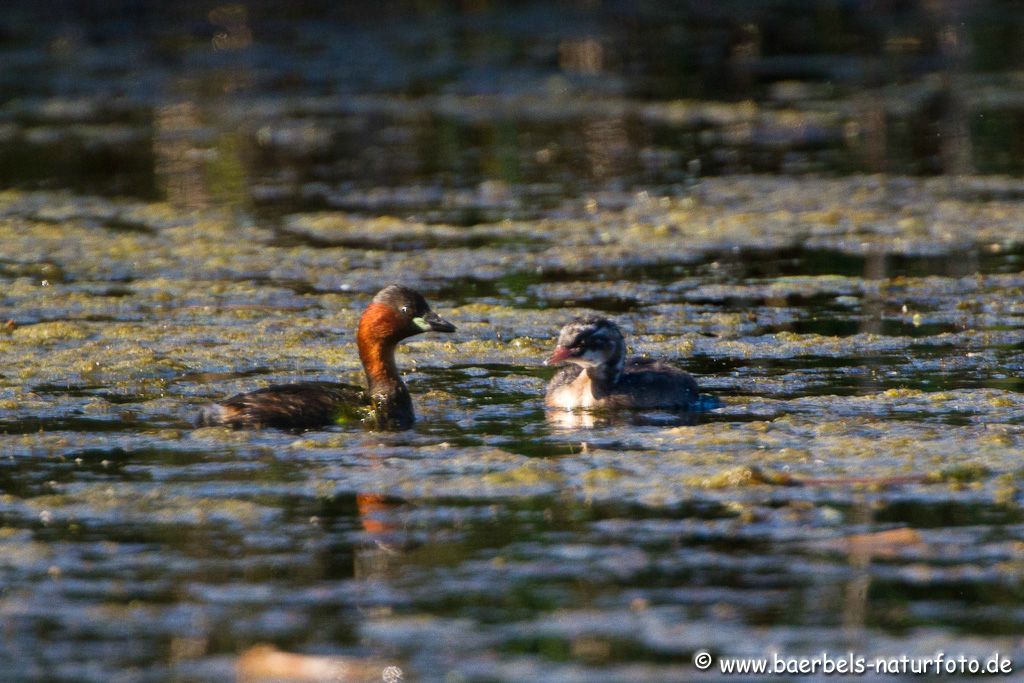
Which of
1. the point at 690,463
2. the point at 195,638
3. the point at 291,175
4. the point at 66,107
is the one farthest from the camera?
the point at 66,107

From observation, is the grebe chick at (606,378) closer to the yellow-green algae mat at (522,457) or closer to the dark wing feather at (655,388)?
the dark wing feather at (655,388)

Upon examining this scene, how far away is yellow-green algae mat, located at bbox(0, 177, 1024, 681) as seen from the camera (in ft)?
20.4

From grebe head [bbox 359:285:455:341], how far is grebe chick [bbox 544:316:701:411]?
0.70 meters

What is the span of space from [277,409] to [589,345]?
190 centimetres

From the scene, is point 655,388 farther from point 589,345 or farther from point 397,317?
point 397,317

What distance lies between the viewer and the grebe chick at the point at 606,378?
10.0 meters

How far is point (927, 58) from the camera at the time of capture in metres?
26.6

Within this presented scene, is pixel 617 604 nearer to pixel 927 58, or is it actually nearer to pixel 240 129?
pixel 240 129

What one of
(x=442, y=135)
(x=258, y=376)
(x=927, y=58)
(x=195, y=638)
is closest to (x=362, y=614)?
(x=195, y=638)

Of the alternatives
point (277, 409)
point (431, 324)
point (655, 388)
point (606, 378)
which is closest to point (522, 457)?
point (277, 409)

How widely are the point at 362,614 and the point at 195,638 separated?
0.58m

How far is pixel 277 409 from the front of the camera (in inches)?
366

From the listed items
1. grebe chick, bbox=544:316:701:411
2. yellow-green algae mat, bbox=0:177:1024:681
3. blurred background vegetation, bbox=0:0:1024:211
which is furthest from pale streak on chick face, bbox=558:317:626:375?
blurred background vegetation, bbox=0:0:1024:211

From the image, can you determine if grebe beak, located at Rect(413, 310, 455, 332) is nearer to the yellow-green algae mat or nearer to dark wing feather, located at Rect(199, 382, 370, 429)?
the yellow-green algae mat
